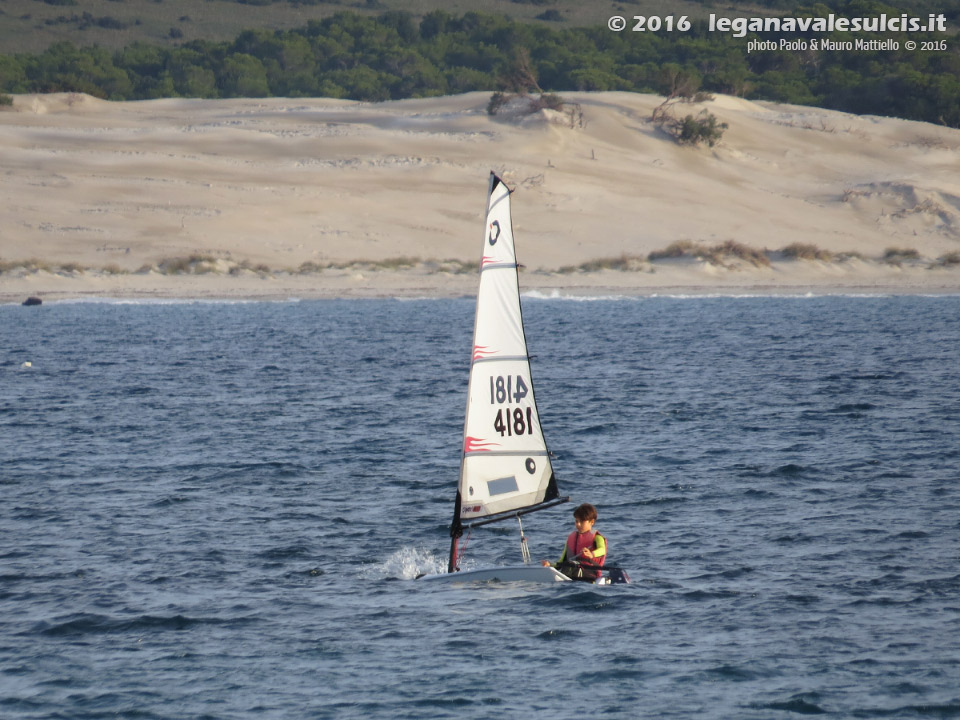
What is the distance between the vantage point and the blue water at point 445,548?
52.9 feet

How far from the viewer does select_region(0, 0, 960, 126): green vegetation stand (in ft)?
448

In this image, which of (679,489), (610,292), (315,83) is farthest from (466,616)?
(315,83)

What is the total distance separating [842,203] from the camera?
106062 millimetres

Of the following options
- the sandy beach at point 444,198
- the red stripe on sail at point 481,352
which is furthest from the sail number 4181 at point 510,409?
the sandy beach at point 444,198

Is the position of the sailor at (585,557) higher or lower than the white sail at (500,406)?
lower

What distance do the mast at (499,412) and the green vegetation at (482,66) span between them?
109 m

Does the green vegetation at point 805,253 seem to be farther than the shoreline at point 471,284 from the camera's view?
Yes

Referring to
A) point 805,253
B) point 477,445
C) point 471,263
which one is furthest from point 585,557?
point 805,253

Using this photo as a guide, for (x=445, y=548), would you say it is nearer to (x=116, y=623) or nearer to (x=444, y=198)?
(x=116, y=623)

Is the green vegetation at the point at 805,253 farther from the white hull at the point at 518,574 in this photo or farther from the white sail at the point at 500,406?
the white hull at the point at 518,574

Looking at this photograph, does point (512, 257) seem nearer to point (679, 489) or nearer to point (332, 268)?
point (679, 489)

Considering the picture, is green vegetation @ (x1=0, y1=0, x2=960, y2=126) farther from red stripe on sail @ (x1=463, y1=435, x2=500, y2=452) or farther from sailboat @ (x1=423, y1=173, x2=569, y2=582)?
red stripe on sail @ (x1=463, y1=435, x2=500, y2=452)

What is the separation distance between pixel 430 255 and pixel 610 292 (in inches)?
575

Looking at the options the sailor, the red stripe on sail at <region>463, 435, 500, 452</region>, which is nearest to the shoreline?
the red stripe on sail at <region>463, 435, 500, 452</region>
